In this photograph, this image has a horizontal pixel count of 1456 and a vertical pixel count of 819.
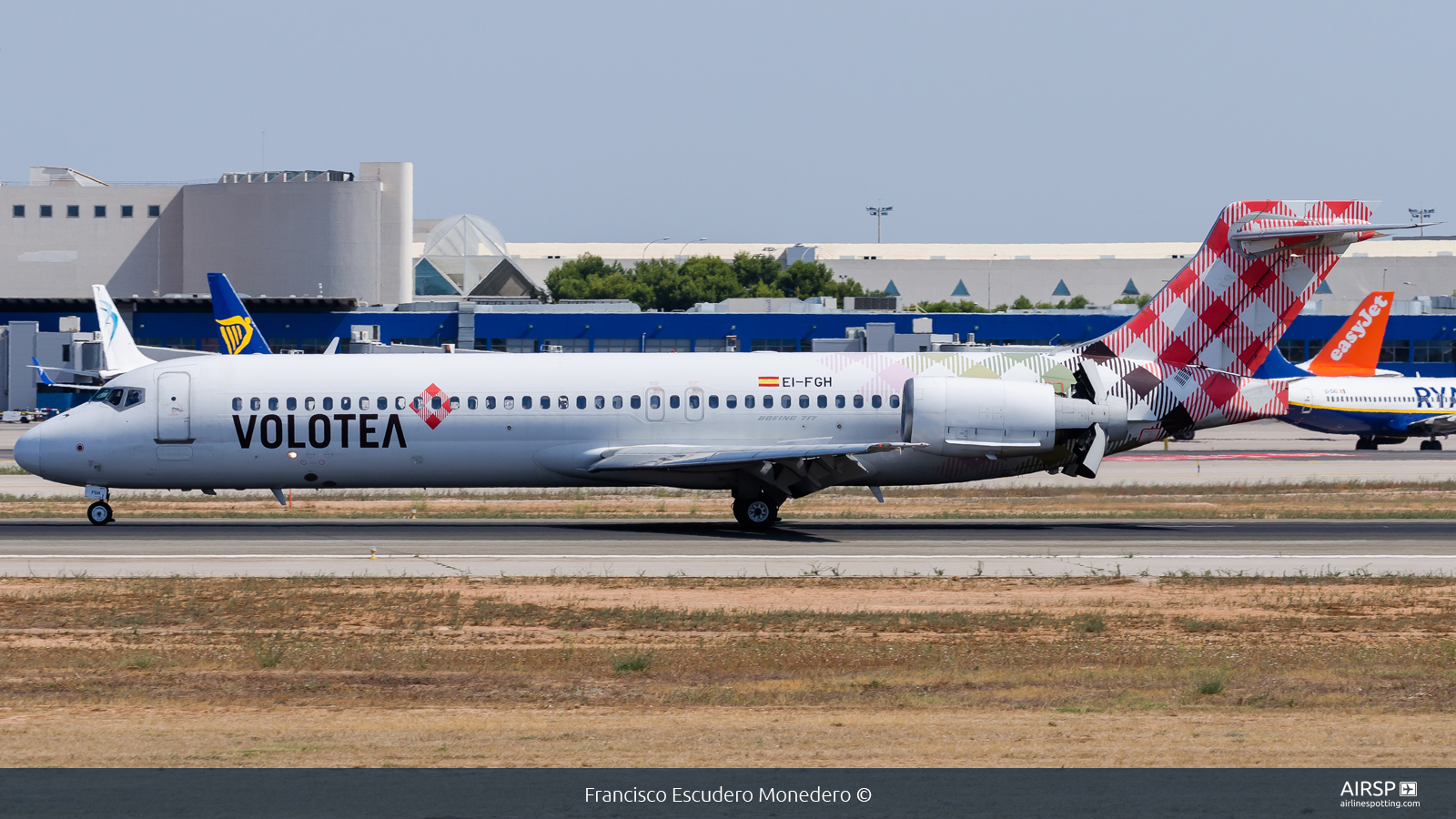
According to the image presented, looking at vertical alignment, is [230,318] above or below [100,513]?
above

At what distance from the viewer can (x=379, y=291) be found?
12038 cm

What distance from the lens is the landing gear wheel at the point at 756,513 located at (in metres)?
31.6

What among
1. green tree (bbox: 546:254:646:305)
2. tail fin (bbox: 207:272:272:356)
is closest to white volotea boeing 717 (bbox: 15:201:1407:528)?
tail fin (bbox: 207:272:272:356)

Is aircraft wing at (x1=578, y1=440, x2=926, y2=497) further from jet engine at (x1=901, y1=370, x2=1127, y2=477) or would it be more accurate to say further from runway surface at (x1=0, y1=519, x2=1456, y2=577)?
runway surface at (x1=0, y1=519, x2=1456, y2=577)

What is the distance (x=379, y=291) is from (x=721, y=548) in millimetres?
97773

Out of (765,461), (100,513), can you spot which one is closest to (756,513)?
(765,461)

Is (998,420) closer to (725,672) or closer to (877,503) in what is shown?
(877,503)

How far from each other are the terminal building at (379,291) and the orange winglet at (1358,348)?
66.0 feet

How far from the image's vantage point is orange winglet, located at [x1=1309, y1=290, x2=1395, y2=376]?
69.4 m

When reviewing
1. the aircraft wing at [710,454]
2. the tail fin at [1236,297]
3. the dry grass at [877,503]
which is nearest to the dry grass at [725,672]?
the aircraft wing at [710,454]

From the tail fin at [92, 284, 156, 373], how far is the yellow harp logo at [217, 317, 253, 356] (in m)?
4.02
